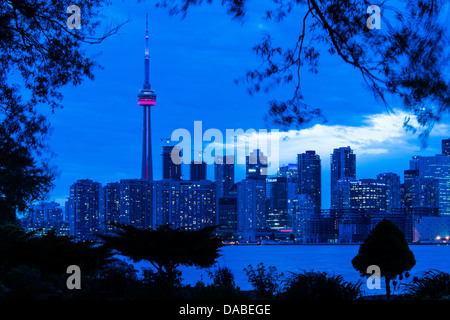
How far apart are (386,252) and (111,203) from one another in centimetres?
16319

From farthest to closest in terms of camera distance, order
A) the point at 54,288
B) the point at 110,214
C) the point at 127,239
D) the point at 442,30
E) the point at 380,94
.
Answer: the point at 110,214, the point at 127,239, the point at 54,288, the point at 380,94, the point at 442,30

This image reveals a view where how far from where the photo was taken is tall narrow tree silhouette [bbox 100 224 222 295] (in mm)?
16250

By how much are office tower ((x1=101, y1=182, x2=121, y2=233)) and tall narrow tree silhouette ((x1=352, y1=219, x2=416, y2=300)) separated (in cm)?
15126

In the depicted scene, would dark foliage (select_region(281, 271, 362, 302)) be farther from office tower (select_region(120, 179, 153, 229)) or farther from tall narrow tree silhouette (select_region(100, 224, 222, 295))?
office tower (select_region(120, 179, 153, 229))

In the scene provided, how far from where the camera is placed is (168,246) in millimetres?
16375

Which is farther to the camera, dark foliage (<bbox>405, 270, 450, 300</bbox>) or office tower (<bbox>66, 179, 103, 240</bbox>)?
office tower (<bbox>66, 179, 103, 240</bbox>)

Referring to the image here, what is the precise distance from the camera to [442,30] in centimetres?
927

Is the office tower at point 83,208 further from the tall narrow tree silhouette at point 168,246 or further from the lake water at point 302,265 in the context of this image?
the tall narrow tree silhouette at point 168,246

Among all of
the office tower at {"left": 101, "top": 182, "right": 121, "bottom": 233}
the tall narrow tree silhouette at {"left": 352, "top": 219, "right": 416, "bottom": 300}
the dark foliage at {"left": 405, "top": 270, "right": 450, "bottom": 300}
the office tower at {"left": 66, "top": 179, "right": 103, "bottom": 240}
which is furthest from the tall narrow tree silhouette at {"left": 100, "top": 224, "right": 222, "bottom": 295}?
the office tower at {"left": 101, "top": 182, "right": 121, "bottom": 233}

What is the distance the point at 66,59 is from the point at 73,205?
128579 mm

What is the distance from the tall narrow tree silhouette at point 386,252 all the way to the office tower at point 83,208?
117 m

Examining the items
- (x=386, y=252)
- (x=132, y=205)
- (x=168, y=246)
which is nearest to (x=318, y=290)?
(x=168, y=246)
